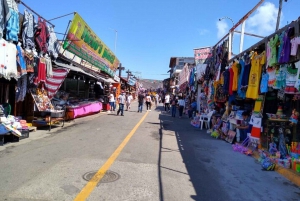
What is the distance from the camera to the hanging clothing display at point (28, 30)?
397 inches

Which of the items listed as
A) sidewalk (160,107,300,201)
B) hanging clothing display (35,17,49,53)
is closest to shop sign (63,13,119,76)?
hanging clothing display (35,17,49,53)

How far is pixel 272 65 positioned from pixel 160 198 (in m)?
5.72

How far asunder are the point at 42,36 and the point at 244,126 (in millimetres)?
9230

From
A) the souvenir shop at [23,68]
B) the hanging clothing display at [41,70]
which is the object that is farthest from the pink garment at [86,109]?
the hanging clothing display at [41,70]

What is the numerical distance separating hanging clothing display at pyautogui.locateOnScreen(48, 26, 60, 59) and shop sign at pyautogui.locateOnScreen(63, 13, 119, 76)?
2.70ft

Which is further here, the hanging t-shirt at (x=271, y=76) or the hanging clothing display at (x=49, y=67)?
the hanging clothing display at (x=49, y=67)

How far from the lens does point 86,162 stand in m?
6.52

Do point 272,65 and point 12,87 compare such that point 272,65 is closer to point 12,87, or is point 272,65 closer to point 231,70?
point 231,70

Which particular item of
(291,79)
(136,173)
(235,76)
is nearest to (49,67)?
(136,173)

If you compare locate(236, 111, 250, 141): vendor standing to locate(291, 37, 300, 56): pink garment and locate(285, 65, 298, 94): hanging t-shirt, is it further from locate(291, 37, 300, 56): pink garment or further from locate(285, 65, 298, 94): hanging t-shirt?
locate(291, 37, 300, 56): pink garment

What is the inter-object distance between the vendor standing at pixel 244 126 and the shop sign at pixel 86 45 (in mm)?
9210

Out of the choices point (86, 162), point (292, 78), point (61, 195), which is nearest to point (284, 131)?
point (292, 78)

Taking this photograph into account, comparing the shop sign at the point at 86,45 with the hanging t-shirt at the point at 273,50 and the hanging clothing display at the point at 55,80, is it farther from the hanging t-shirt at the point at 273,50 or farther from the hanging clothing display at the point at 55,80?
the hanging t-shirt at the point at 273,50

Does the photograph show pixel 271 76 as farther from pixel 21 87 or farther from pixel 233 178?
pixel 21 87
